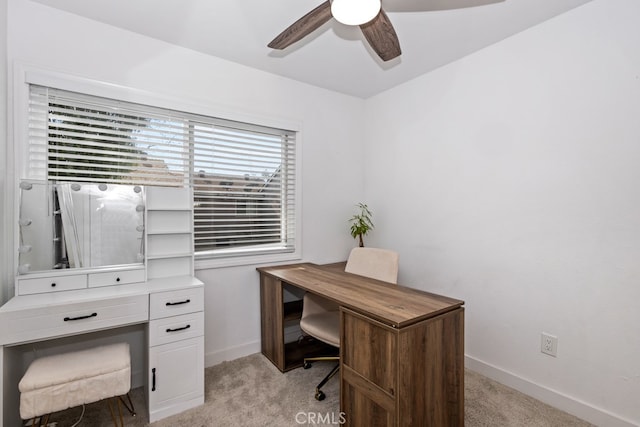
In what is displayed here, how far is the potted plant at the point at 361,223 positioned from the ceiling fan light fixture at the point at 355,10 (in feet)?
6.72

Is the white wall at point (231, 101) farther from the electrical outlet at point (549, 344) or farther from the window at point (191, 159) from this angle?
the electrical outlet at point (549, 344)

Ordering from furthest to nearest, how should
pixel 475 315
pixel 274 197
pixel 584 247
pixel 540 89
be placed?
1. pixel 274 197
2. pixel 475 315
3. pixel 540 89
4. pixel 584 247

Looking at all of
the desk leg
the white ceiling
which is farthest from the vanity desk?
the white ceiling

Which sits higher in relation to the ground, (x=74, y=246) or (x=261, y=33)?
(x=261, y=33)

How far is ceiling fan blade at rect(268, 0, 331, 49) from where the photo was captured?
58.0 inches

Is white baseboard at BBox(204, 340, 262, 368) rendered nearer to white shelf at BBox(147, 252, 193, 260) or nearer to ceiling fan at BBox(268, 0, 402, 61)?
white shelf at BBox(147, 252, 193, 260)

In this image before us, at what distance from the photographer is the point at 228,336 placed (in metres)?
2.56

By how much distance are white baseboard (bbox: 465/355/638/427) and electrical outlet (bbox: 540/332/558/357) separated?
0.24 metres

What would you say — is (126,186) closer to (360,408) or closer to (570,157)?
(360,408)

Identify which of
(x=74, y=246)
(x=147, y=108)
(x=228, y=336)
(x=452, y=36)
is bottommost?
(x=228, y=336)

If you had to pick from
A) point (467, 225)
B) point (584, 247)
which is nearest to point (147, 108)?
point (467, 225)

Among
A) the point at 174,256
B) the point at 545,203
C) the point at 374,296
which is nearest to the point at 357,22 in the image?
the point at 374,296

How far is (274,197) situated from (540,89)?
2.22m

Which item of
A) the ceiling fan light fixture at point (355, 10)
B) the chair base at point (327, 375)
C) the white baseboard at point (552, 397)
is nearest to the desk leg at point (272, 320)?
the chair base at point (327, 375)
